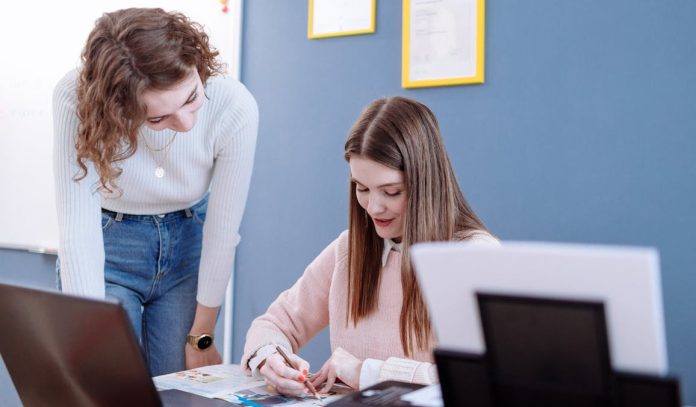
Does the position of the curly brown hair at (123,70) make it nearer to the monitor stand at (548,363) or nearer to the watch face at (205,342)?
the watch face at (205,342)

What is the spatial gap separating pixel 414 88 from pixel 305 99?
39cm

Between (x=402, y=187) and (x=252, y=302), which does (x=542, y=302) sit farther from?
(x=252, y=302)

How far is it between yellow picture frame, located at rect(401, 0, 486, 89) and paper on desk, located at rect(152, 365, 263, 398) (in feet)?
3.35

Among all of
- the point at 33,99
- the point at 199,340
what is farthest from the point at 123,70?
the point at 33,99

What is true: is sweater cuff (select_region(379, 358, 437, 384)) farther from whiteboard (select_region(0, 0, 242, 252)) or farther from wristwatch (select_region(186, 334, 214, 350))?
whiteboard (select_region(0, 0, 242, 252))

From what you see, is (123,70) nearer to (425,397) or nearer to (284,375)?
(284,375)

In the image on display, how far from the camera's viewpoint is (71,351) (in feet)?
2.93

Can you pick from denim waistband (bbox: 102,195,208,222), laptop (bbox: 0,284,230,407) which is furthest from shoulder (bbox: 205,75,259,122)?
laptop (bbox: 0,284,230,407)

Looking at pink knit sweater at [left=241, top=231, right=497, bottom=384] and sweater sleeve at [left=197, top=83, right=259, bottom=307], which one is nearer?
pink knit sweater at [left=241, top=231, right=497, bottom=384]

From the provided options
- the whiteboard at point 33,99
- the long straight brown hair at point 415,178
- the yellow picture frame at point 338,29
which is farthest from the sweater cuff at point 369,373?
the whiteboard at point 33,99

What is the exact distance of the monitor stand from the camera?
23.6 inches

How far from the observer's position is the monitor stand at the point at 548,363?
1.97 feet

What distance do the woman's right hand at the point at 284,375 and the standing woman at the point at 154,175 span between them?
1.39 feet

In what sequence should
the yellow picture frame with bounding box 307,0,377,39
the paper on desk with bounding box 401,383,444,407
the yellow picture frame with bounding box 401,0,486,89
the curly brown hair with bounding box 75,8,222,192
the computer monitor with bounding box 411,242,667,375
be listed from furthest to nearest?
the yellow picture frame with bounding box 307,0,377,39 < the yellow picture frame with bounding box 401,0,486,89 < the curly brown hair with bounding box 75,8,222,192 < the paper on desk with bounding box 401,383,444,407 < the computer monitor with bounding box 411,242,667,375
